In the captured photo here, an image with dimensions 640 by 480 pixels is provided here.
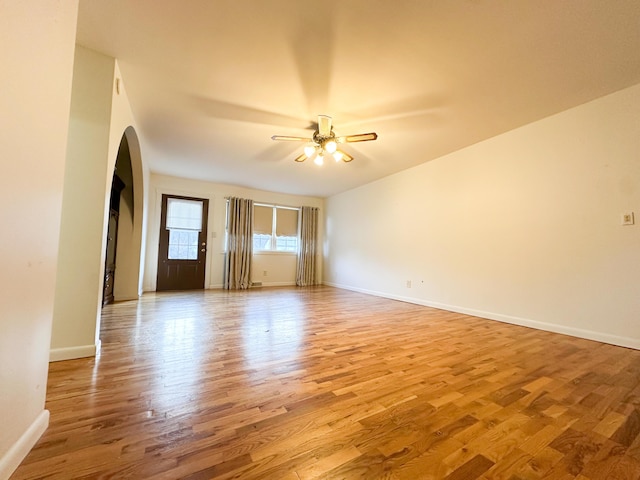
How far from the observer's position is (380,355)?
217 centimetres

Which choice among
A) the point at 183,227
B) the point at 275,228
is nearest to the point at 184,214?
the point at 183,227

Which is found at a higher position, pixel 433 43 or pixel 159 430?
pixel 433 43

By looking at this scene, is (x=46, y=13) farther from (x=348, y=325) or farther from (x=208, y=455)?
(x=348, y=325)

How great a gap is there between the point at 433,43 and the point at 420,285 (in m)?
3.58

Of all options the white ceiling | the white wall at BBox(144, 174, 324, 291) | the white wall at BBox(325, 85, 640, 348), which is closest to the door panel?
the white wall at BBox(144, 174, 324, 291)

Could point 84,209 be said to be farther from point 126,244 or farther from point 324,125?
point 126,244

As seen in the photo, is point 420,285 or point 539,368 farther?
point 420,285

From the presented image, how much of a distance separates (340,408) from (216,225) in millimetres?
5536

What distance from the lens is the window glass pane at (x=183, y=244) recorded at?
566 cm

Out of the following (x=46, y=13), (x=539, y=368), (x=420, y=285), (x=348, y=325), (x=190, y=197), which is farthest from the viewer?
(x=190, y=197)

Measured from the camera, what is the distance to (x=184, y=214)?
580 cm

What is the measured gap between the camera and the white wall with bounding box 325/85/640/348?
2.51 meters

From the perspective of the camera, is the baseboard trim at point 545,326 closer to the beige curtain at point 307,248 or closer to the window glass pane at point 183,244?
the beige curtain at point 307,248

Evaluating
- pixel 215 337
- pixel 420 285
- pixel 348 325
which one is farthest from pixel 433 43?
pixel 420 285
